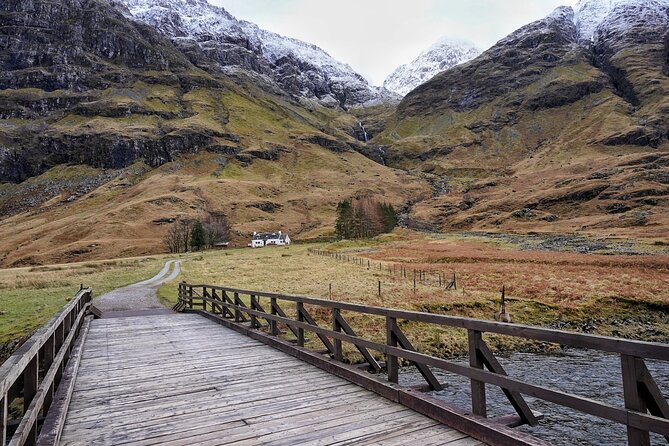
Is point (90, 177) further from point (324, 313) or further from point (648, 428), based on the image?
point (648, 428)

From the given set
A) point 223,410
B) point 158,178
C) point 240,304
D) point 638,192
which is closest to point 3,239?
point 158,178

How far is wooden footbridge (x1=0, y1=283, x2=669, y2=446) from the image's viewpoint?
4289 mm

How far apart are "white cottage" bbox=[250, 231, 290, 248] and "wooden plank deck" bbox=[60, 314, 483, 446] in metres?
101

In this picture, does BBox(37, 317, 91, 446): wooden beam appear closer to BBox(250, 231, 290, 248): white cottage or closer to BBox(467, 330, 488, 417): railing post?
BBox(467, 330, 488, 417): railing post

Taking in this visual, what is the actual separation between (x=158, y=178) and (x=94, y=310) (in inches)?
6133

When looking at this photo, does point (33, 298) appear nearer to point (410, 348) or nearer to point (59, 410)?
point (59, 410)

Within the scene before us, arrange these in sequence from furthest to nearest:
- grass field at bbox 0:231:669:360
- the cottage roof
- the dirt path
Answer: the cottage roof, the dirt path, grass field at bbox 0:231:669:360

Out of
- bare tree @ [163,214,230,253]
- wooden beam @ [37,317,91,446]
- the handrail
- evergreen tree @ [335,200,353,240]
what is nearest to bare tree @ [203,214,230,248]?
bare tree @ [163,214,230,253]

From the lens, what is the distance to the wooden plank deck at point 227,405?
219 inches

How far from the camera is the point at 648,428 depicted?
3826mm

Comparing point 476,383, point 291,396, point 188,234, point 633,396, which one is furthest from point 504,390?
point 188,234

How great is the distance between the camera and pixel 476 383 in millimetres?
5781

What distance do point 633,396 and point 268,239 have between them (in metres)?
112

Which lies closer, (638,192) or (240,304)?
(240,304)
